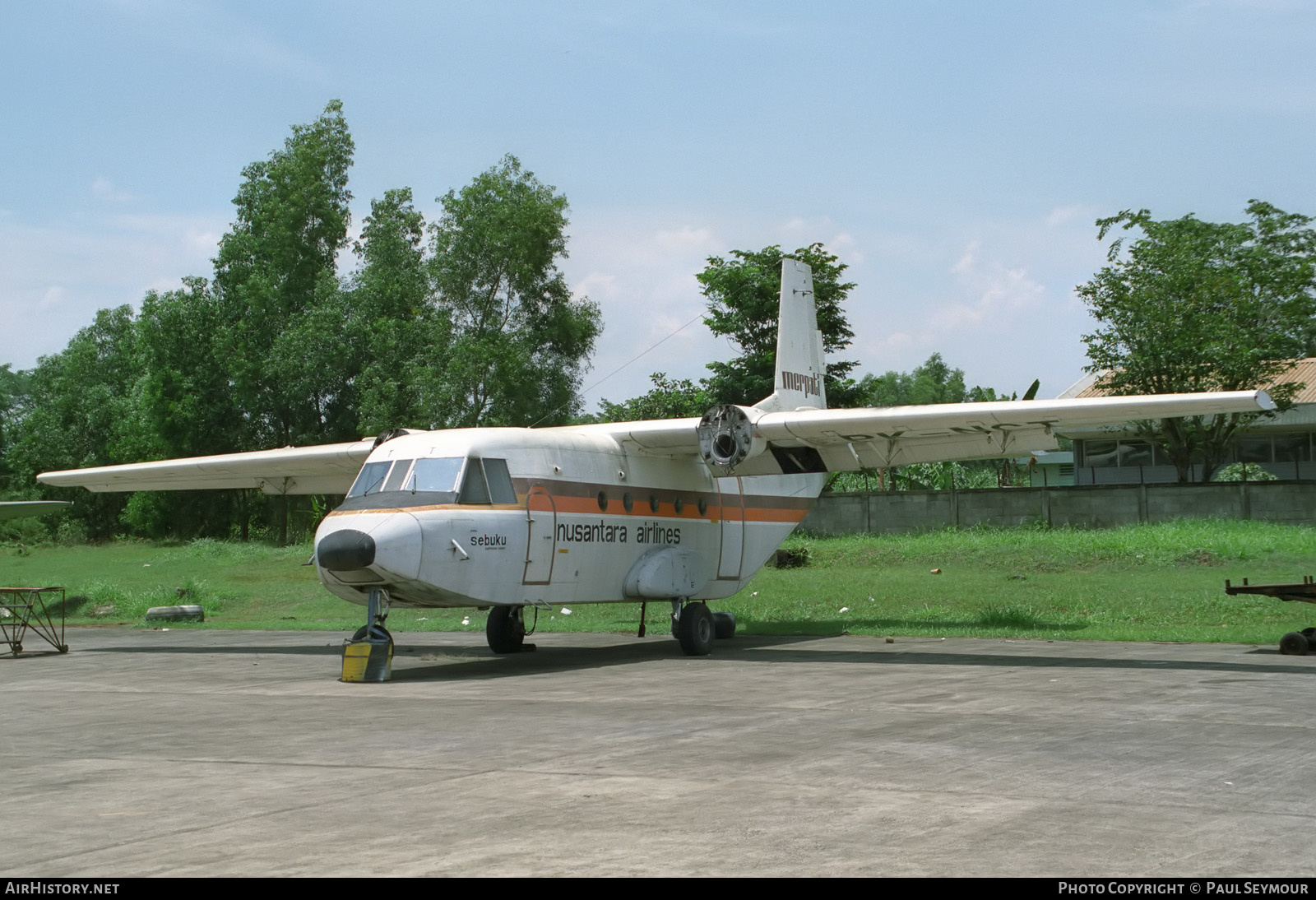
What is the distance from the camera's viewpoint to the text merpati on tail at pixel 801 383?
70.5ft

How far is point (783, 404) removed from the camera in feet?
69.1

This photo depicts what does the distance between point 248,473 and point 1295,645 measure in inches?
649

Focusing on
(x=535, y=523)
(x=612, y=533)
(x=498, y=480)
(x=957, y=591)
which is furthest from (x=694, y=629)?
(x=957, y=591)

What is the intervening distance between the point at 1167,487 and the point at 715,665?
64.0 feet

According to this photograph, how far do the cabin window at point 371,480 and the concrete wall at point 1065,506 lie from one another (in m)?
20.3

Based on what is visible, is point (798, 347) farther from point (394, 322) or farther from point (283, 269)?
point (283, 269)

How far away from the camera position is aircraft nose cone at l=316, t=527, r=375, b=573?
13625 millimetres

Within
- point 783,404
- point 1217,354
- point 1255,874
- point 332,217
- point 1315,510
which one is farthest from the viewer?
point 332,217

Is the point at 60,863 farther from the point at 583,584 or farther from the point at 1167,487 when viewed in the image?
the point at 1167,487

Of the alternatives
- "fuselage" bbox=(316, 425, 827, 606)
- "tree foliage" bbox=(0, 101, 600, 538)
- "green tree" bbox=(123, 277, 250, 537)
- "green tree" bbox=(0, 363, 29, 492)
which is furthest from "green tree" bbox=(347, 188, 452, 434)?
→ "green tree" bbox=(0, 363, 29, 492)

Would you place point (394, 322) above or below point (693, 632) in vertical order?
above

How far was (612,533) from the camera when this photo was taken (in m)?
17.3

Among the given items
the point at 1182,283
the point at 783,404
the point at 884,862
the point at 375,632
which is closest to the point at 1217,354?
the point at 1182,283

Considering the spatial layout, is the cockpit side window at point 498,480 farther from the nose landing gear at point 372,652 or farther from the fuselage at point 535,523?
the nose landing gear at point 372,652
